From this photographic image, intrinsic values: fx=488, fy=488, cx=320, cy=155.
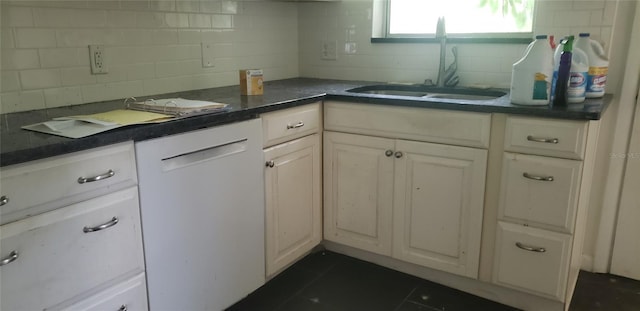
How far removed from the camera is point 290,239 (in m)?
2.28

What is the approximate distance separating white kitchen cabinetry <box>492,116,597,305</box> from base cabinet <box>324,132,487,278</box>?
0.12 metres

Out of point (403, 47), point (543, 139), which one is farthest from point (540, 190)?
point (403, 47)

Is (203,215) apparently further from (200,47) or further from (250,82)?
(200,47)

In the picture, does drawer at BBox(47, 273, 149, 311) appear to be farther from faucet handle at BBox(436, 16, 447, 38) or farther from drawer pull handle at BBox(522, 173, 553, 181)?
faucet handle at BBox(436, 16, 447, 38)

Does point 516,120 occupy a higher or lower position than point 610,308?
higher

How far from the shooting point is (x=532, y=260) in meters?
1.99

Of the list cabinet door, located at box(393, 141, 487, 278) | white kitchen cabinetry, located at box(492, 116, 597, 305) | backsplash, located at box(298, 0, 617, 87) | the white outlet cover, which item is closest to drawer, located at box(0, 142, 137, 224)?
the white outlet cover

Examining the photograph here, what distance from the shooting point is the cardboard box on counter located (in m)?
2.29

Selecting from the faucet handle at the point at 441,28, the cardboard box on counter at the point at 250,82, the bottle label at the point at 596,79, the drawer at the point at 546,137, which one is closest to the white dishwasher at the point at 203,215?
the cardboard box on counter at the point at 250,82

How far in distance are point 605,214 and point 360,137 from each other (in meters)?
1.25

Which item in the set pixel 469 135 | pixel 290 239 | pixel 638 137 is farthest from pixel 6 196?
pixel 638 137

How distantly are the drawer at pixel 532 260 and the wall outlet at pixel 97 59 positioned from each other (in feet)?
5.84

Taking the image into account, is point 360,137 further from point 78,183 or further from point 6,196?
point 6,196

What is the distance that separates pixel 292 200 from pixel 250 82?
59 centimetres
